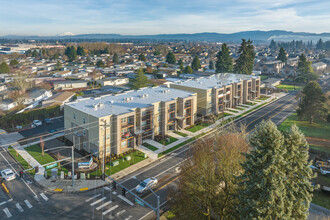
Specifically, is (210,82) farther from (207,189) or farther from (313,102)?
(207,189)

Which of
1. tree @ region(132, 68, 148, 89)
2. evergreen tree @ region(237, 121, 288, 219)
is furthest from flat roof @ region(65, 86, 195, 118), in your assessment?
evergreen tree @ region(237, 121, 288, 219)

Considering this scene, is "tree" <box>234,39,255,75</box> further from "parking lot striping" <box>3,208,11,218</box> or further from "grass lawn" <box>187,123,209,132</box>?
"parking lot striping" <box>3,208,11,218</box>

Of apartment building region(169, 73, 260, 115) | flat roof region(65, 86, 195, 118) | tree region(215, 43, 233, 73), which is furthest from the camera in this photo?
tree region(215, 43, 233, 73)

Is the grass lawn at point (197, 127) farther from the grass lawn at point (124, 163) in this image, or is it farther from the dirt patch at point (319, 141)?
the dirt patch at point (319, 141)

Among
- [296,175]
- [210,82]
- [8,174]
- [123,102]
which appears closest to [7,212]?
[8,174]

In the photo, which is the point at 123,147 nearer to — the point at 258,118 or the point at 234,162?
the point at 234,162

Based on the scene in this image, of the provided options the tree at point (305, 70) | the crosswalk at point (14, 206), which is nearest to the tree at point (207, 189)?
the crosswalk at point (14, 206)
